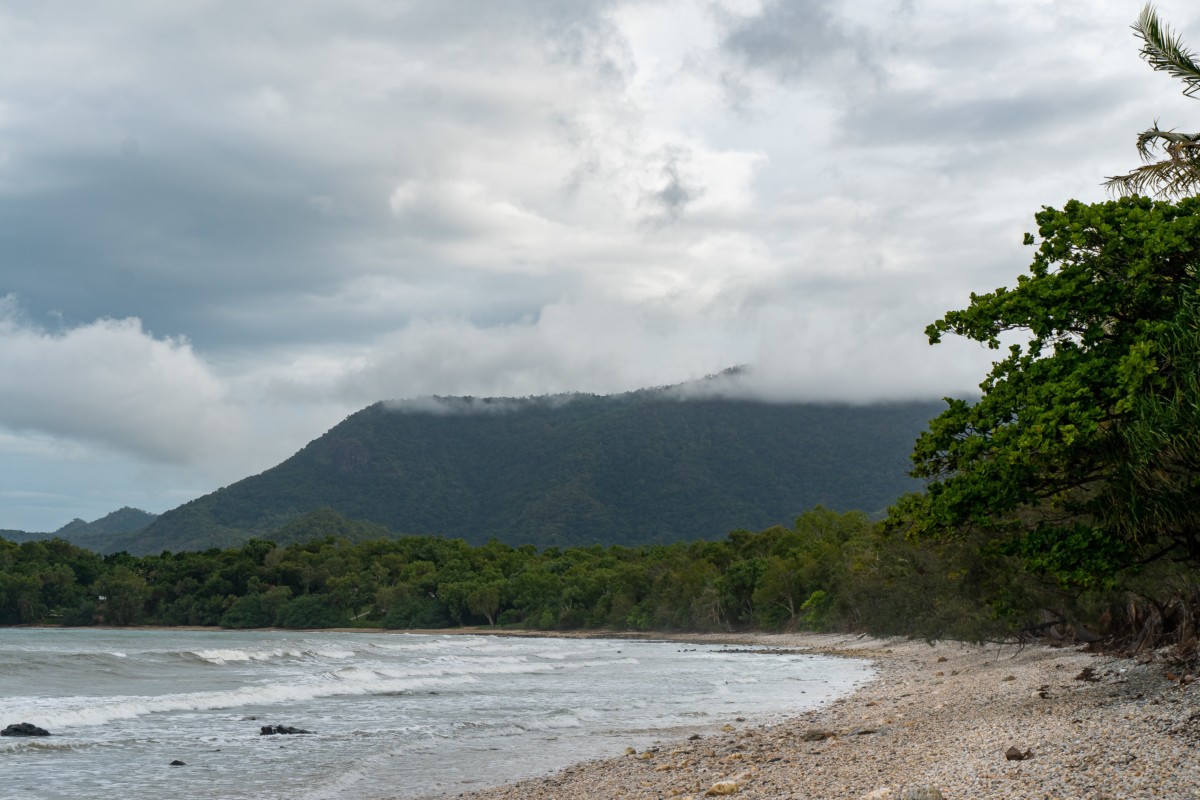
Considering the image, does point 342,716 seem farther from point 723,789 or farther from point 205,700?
point 723,789

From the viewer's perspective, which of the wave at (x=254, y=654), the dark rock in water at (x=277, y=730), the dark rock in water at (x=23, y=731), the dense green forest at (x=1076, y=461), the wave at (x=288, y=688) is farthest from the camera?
the wave at (x=254, y=654)

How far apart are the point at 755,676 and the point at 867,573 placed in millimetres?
23461

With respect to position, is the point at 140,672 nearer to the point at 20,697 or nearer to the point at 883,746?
the point at 20,697

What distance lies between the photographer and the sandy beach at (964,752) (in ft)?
35.6

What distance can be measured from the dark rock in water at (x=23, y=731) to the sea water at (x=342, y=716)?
63 cm

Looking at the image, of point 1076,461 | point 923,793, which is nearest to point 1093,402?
point 1076,461

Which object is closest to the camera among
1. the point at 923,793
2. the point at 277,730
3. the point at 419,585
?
the point at 923,793

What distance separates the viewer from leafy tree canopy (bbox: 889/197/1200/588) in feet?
41.7

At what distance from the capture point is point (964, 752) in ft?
44.8

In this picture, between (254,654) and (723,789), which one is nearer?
(723,789)

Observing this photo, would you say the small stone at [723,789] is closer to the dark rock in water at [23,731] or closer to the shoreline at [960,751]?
the shoreline at [960,751]

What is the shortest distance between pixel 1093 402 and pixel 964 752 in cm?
502

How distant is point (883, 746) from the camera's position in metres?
16.2

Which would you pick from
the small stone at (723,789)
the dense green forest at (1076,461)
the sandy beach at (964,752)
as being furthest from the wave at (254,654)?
the small stone at (723,789)
